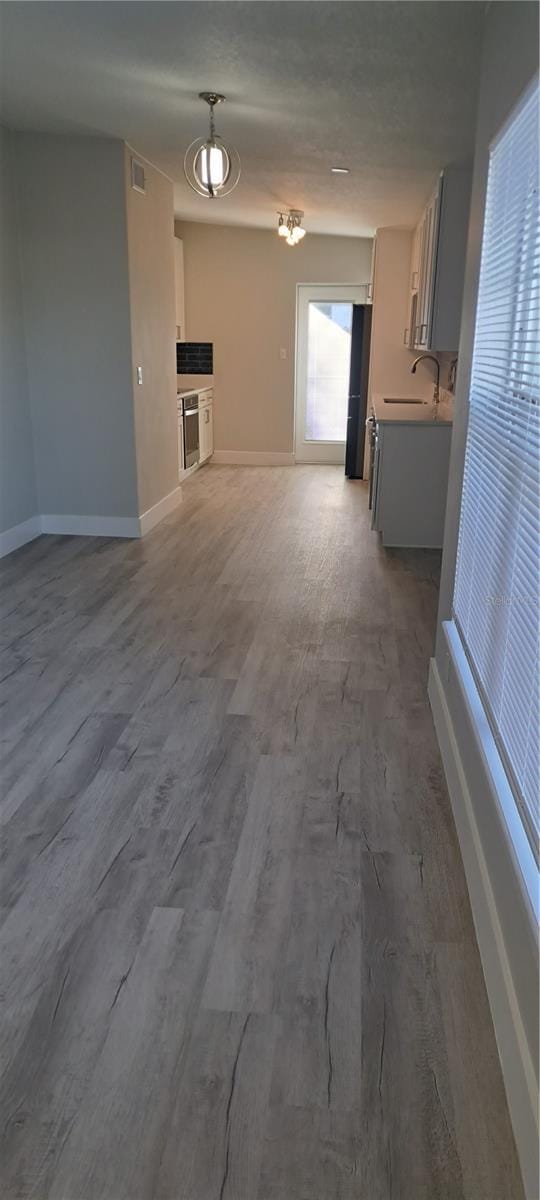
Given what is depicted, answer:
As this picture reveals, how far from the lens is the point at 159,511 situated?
628 centimetres

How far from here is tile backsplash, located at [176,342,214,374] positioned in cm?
902

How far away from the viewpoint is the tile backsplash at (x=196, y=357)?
29.6 ft

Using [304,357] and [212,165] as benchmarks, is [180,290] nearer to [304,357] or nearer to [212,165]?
[304,357]

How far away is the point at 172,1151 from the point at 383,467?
184 inches

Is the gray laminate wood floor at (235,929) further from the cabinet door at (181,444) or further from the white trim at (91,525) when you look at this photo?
the cabinet door at (181,444)

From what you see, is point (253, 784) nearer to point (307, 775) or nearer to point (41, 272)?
Result: point (307, 775)

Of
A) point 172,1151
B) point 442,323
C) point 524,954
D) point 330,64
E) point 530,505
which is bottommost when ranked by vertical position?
point 172,1151

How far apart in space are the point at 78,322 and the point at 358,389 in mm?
3576

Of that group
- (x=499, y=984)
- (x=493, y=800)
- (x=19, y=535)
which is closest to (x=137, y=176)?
(x=19, y=535)

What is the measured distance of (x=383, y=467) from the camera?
5.57 metres

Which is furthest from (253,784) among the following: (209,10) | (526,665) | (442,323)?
(442,323)

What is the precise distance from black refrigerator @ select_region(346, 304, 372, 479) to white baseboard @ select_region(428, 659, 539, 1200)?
19.8ft

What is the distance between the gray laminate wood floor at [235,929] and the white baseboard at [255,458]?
554 cm

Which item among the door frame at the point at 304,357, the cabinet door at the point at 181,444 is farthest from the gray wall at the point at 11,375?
the door frame at the point at 304,357
